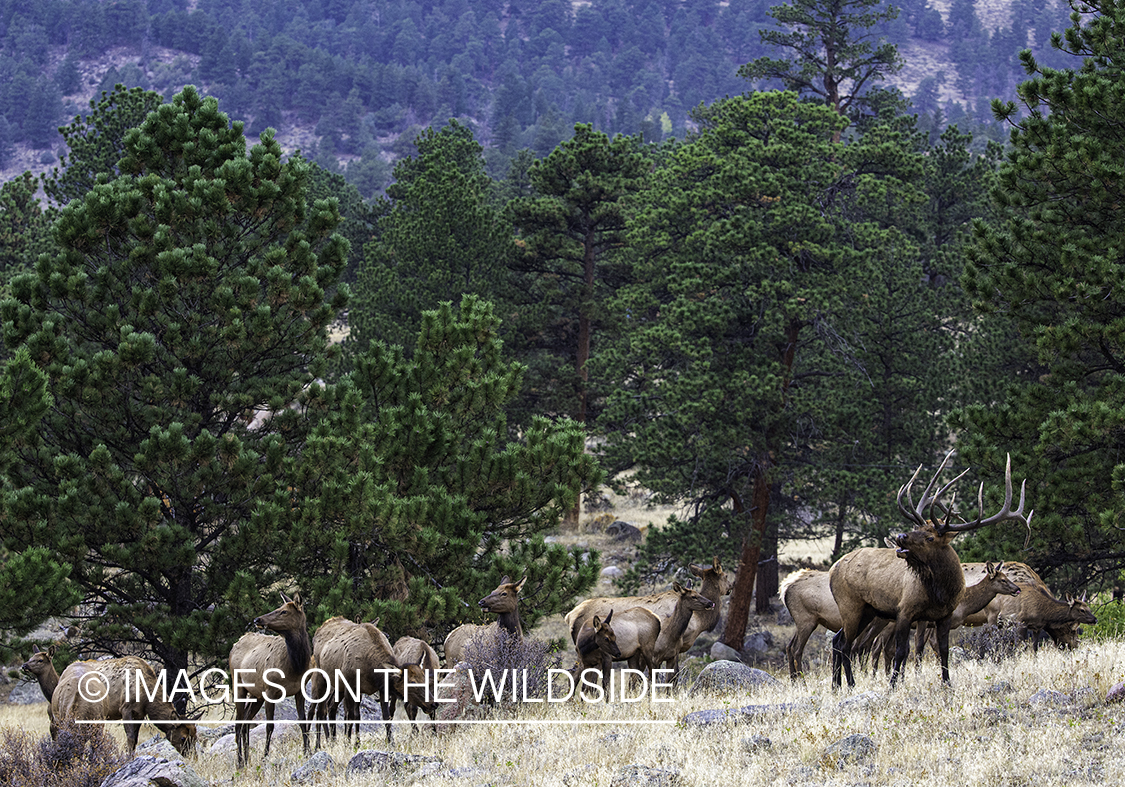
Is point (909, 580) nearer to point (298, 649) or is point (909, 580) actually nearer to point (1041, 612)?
point (1041, 612)

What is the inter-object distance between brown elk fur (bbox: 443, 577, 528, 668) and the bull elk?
356cm

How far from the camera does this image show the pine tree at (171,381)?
12.8m

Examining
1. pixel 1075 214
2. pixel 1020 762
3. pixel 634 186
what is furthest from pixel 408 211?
pixel 1020 762

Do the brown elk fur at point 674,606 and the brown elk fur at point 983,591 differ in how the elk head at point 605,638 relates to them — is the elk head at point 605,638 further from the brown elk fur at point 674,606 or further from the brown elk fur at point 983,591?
the brown elk fur at point 983,591

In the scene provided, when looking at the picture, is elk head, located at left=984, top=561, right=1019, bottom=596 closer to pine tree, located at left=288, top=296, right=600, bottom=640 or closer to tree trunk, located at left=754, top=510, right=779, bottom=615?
pine tree, located at left=288, top=296, right=600, bottom=640

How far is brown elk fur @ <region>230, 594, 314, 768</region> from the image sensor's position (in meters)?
10.4

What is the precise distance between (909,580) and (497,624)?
4748 mm

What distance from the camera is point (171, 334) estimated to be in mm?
13422

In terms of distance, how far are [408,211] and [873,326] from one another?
1343 centimetres

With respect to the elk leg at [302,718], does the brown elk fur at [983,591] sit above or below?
above

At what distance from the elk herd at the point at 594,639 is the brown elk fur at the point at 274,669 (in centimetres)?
1

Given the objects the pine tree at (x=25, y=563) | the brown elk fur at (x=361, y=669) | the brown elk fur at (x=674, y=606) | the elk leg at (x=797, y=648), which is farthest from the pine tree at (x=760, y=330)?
the pine tree at (x=25, y=563)

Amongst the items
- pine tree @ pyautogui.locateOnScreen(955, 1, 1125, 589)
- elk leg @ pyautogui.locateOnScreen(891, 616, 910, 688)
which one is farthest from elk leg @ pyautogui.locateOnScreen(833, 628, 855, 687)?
pine tree @ pyautogui.locateOnScreen(955, 1, 1125, 589)

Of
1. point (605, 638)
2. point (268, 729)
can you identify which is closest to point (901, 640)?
point (605, 638)
